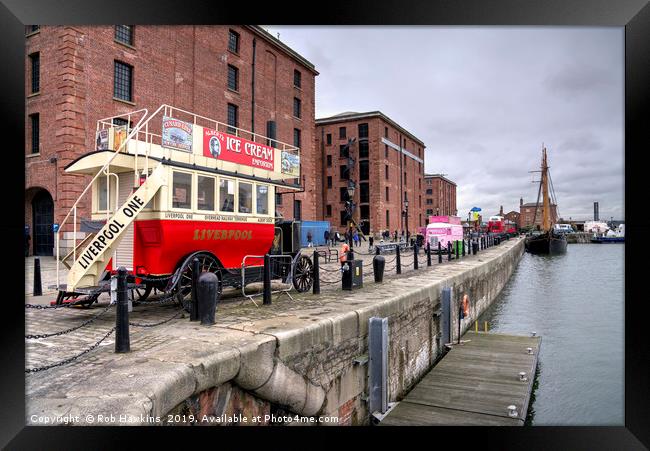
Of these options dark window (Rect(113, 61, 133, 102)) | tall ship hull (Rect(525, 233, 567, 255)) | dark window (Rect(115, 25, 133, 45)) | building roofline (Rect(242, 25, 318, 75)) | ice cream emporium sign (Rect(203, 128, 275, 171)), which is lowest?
tall ship hull (Rect(525, 233, 567, 255))

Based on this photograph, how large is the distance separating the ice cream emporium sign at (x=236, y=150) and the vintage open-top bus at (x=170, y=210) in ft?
0.07

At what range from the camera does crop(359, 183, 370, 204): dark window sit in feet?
169

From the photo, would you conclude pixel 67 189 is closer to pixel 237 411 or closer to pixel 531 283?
pixel 237 411

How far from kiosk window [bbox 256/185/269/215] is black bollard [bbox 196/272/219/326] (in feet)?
11.2

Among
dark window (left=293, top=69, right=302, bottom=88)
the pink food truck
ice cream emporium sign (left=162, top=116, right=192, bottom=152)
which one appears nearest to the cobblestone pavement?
ice cream emporium sign (left=162, top=116, right=192, bottom=152)

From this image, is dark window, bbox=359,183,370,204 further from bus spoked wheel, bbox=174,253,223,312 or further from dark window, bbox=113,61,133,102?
bus spoked wheel, bbox=174,253,223,312

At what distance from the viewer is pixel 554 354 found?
42.5ft

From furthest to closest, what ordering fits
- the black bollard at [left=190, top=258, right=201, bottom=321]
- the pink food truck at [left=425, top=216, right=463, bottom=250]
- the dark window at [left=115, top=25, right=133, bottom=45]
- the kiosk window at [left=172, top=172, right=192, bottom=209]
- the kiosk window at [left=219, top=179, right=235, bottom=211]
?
the pink food truck at [left=425, top=216, right=463, bottom=250] < the dark window at [left=115, top=25, right=133, bottom=45] < the kiosk window at [left=219, top=179, right=235, bottom=211] < the kiosk window at [left=172, top=172, right=192, bottom=209] < the black bollard at [left=190, top=258, right=201, bottom=321]

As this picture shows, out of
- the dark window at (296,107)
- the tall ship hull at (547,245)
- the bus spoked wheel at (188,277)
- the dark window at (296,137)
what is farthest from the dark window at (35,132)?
the tall ship hull at (547,245)

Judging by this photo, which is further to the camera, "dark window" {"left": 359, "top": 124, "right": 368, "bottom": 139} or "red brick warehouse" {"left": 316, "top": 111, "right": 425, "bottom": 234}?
"dark window" {"left": 359, "top": 124, "right": 368, "bottom": 139}

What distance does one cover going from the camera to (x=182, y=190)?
7484 mm
